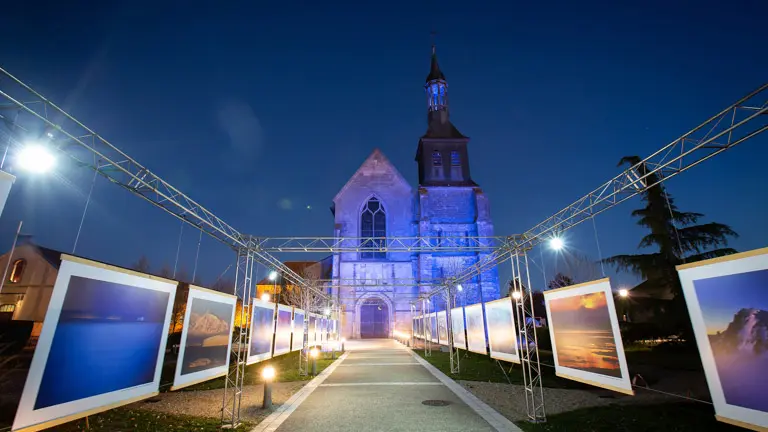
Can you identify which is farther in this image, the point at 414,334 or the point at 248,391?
the point at 414,334

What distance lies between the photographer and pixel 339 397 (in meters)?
9.92

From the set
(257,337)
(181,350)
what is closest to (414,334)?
(257,337)

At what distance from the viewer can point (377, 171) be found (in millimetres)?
40281

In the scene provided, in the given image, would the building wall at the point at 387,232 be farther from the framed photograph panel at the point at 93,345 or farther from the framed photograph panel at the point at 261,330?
the framed photograph panel at the point at 93,345

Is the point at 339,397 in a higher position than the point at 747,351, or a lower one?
lower

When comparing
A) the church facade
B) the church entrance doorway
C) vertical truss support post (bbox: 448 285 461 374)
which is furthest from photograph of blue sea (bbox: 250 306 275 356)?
the church entrance doorway

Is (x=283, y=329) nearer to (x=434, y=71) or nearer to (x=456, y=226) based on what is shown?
(x=456, y=226)

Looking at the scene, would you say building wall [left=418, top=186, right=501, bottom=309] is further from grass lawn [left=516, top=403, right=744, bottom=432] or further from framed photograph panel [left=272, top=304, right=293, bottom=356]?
grass lawn [left=516, top=403, right=744, bottom=432]

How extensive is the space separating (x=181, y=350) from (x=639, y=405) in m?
11.7

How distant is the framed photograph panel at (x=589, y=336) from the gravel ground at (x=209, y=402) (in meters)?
7.58

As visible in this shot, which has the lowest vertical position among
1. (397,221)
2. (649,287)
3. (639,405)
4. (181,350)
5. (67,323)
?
(639,405)

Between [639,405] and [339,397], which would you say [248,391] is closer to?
[339,397]

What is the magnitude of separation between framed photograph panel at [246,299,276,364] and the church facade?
19725 millimetres

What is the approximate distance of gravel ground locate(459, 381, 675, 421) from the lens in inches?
348
